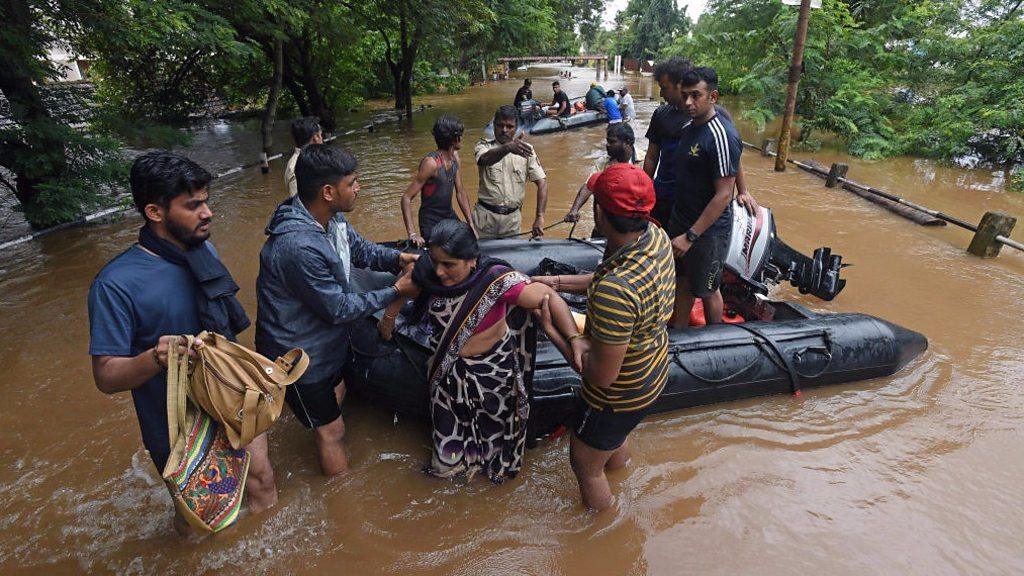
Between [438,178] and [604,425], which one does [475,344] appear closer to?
[604,425]

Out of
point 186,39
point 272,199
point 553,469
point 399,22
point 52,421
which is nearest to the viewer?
point 553,469

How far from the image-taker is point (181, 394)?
182 cm

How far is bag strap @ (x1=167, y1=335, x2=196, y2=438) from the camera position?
177 cm

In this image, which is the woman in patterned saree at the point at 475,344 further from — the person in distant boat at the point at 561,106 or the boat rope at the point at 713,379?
the person in distant boat at the point at 561,106

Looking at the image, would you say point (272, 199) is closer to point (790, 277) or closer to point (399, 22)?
point (790, 277)

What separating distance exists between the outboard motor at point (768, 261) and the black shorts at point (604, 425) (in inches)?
89.2

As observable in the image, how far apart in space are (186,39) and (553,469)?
21.2 ft

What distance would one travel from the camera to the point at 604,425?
228 cm

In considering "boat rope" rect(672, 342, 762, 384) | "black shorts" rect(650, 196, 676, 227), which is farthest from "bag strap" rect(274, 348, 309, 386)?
"black shorts" rect(650, 196, 676, 227)

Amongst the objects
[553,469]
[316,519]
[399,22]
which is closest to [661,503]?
[553,469]

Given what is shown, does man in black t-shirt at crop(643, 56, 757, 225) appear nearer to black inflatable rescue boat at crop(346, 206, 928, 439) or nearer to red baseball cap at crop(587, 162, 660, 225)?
black inflatable rescue boat at crop(346, 206, 928, 439)

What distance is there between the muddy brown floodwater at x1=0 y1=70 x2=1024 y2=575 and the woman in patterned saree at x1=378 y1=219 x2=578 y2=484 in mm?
332

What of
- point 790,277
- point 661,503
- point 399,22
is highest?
point 399,22

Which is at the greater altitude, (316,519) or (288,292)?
(288,292)
